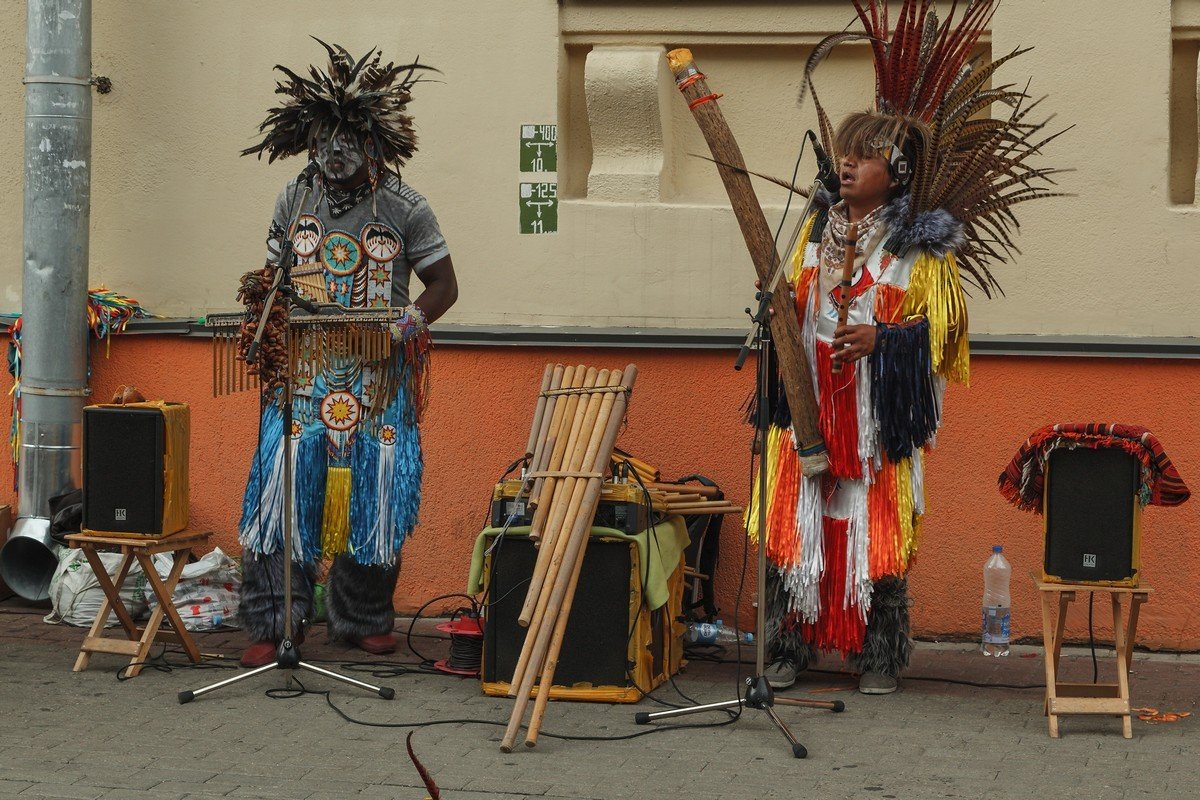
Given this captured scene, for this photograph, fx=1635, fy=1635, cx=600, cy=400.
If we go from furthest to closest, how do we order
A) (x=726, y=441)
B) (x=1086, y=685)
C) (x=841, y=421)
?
(x=726, y=441)
(x=841, y=421)
(x=1086, y=685)

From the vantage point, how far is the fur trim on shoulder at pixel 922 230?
19.1 ft

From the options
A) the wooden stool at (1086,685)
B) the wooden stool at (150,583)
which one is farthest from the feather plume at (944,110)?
the wooden stool at (150,583)

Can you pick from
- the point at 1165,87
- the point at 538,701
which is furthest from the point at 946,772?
the point at 1165,87

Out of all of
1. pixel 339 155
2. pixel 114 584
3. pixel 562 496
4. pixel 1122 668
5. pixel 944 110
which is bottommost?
pixel 1122 668

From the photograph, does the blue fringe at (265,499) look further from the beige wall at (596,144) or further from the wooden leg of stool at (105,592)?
the beige wall at (596,144)

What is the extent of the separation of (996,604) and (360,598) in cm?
278

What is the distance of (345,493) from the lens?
6547 millimetres

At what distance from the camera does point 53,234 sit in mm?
7773

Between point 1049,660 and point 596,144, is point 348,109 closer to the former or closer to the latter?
point 596,144

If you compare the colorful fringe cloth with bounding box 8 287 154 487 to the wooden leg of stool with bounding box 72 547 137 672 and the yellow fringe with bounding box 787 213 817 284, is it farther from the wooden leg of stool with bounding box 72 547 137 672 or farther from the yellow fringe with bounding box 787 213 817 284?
the yellow fringe with bounding box 787 213 817 284

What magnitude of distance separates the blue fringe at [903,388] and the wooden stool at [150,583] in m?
2.78

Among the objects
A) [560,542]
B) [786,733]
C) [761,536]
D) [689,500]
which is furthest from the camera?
[689,500]

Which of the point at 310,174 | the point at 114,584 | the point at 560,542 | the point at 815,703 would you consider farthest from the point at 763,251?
the point at 114,584

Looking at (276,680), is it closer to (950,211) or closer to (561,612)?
(561,612)
